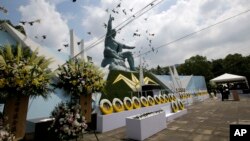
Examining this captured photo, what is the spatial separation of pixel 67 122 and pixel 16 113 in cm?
129

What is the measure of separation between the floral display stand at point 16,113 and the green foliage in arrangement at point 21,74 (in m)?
0.23

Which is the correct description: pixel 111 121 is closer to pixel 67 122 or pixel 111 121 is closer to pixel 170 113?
pixel 67 122

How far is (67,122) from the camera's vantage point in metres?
5.14

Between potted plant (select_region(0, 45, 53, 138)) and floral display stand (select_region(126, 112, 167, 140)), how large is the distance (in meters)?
3.50

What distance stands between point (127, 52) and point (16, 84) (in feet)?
72.1

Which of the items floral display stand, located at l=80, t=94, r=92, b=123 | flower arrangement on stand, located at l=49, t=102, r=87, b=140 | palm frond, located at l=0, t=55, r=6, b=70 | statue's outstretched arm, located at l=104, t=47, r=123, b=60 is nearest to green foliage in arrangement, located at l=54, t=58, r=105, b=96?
floral display stand, located at l=80, t=94, r=92, b=123

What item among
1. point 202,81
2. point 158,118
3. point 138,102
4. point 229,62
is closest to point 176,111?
point 138,102

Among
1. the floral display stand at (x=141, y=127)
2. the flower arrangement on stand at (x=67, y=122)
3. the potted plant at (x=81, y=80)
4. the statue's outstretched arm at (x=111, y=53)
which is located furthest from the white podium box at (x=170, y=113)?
the statue's outstretched arm at (x=111, y=53)

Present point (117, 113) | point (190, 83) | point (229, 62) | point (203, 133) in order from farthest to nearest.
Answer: point (229, 62) → point (190, 83) → point (117, 113) → point (203, 133)

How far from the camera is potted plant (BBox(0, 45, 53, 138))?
410 centimetres

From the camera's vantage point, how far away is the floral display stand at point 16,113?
4359 millimetres

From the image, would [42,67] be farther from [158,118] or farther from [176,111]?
[176,111]

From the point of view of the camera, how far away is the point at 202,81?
3759 centimetres

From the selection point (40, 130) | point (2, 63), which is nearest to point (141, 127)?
point (40, 130)
